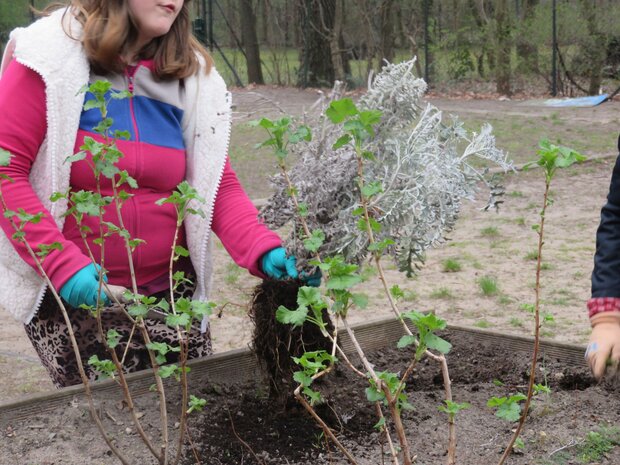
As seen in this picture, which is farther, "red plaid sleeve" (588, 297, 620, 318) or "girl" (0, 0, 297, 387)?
"girl" (0, 0, 297, 387)

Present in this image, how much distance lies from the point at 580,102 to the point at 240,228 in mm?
13232

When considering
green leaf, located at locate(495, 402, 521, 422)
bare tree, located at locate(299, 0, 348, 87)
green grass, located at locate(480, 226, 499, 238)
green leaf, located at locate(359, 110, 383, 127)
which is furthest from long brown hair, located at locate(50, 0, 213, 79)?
bare tree, located at locate(299, 0, 348, 87)

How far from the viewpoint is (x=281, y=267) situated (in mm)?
2752

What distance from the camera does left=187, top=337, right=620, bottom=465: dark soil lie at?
2.57m

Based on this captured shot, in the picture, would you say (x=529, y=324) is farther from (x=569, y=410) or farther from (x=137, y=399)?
(x=137, y=399)

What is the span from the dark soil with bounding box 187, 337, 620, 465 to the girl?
0.36 metres

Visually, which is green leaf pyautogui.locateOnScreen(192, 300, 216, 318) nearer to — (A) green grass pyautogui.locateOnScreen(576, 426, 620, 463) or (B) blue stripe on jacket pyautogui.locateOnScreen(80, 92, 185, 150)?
(B) blue stripe on jacket pyautogui.locateOnScreen(80, 92, 185, 150)

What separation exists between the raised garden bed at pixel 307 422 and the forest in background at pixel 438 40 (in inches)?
510

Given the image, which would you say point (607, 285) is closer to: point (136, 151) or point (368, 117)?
point (368, 117)

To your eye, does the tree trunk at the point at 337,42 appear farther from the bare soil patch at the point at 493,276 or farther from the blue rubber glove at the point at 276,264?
the blue rubber glove at the point at 276,264

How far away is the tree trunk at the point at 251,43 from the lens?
Result: 21.0 m

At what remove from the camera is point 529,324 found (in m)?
4.51

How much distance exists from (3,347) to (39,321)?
197 cm

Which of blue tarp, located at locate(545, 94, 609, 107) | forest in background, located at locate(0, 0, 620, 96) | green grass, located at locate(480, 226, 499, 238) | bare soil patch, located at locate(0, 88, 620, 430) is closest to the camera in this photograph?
bare soil patch, located at locate(0, 88, 620, 430)
